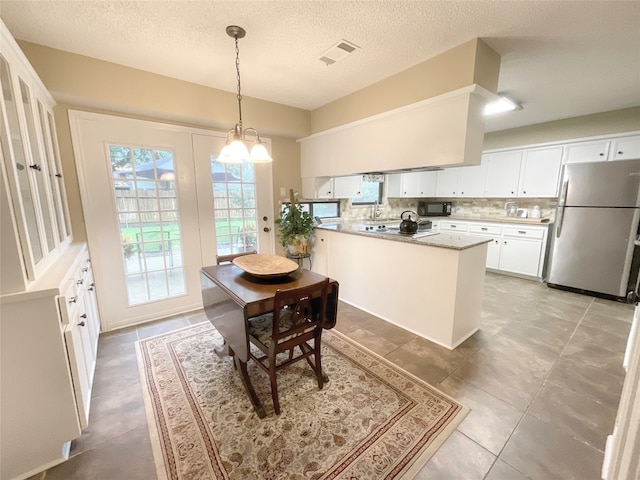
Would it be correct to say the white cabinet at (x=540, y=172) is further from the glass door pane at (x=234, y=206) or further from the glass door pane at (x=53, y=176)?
the glass door pane at (x=53, y=176)

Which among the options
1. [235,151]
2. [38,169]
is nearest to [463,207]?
[235,151]

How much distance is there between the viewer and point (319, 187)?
3.80 metres

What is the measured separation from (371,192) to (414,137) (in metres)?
2.49

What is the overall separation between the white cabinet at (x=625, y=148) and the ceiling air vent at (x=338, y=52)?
3.97 metres

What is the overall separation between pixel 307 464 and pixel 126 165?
9.80 ft

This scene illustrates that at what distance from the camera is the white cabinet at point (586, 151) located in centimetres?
362

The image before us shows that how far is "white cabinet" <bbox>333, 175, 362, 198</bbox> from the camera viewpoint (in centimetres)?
388

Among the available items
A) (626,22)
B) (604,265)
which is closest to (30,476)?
(626,22)

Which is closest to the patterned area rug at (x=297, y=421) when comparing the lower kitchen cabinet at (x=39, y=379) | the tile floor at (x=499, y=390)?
the tile floor at (x=499, y=390)

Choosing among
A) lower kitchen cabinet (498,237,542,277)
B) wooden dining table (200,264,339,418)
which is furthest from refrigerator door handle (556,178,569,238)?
wooden dining table (200,264,339,418)

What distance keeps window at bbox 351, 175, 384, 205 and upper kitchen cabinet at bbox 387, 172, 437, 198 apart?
0.21 m

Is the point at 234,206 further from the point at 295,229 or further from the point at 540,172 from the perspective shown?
the point at 540,172

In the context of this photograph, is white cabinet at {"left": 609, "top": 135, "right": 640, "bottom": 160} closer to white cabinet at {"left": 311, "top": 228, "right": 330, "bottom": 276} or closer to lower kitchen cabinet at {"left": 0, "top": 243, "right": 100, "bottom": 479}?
white cabinet at {"left": 311, "top": 228, "right": 330, "bottom": 276}

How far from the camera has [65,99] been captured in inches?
89.0
